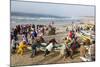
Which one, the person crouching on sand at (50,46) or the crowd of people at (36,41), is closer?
the crowd of people at (36,41)

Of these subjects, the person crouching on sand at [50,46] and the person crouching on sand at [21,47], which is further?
the person crouching on sand at [50,46]

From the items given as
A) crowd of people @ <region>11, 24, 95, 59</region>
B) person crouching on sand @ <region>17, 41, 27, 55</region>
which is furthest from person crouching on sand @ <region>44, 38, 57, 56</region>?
person crouching on sand @ <region>17, 41, 27, 55</region>

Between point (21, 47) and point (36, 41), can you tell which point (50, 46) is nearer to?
point (36, 41)

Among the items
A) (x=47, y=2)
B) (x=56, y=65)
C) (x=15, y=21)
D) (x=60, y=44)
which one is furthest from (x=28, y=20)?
(x=56, y=65)

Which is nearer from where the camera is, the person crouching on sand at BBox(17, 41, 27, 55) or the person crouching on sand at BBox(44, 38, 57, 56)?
the person crouching on sand at BBox(17, 41, 27, 55)

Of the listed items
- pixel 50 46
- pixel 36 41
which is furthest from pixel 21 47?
pixel 50 46

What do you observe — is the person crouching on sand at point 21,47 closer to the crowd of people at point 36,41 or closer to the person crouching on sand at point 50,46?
the crowd of people at point 36,41

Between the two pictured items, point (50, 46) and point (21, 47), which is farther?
point (50, 46)

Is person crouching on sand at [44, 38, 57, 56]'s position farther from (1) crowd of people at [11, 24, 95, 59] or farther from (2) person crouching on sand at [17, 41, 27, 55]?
(2) person crouching on sand at [17, 41, 27, 55]

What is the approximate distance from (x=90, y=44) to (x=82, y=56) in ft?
0.65

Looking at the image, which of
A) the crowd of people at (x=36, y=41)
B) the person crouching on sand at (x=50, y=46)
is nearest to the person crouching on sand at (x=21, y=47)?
the crowd of people at (x=36, y=41)

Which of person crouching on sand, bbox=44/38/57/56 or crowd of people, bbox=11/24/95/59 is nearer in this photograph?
crowd of people, bbox=11/24/95/59
